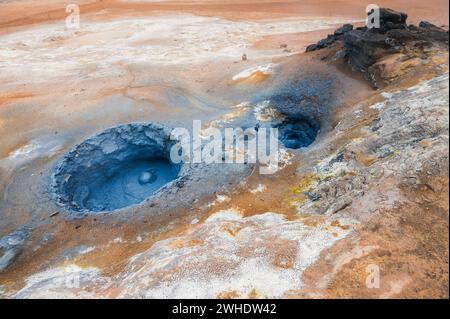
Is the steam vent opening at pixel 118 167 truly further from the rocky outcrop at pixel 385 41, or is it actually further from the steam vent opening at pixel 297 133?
the rocky outcrop at pixel 385 41

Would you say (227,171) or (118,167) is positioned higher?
(227,171)

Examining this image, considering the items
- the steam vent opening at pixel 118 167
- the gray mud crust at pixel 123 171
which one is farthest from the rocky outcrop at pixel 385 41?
the steam vent opening at pixel 118 167

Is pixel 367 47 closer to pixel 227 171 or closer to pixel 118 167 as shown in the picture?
pixel 227 171

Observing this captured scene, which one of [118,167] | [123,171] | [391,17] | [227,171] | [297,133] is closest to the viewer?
[227,171]

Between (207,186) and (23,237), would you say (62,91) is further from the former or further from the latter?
(207,186)

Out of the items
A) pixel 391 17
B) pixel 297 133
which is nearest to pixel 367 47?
pixel 391 17

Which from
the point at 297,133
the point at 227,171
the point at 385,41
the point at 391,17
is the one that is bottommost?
the point at 227,171

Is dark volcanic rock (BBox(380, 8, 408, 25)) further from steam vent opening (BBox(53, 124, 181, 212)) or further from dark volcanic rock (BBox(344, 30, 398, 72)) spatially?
steam vent opening (BBox(53, 124, 181, 212))
